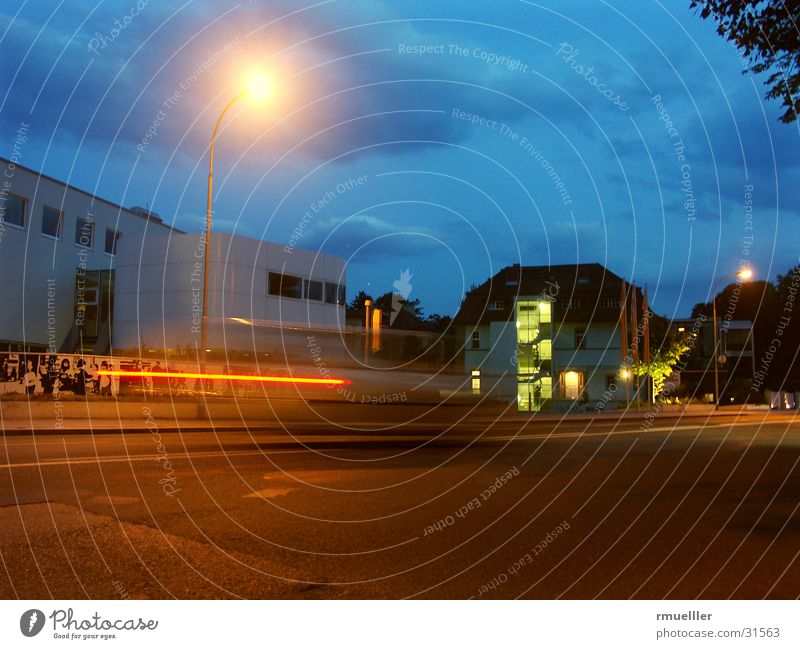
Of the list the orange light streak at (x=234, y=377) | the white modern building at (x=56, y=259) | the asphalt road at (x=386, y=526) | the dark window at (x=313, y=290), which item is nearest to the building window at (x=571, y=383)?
the dark window at (x=313, y=290)

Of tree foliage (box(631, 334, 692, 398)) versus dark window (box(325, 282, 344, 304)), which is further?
A: dark window (box(325, 282, 344, 304))

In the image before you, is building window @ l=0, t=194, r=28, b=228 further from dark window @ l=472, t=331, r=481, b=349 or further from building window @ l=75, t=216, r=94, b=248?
dark window @ l=472, t=331, r=481, b=349

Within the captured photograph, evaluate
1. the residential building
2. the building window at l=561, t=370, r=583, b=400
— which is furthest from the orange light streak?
the building window at l=561, t=370, r=583, b=400

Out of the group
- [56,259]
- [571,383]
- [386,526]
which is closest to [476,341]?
[571,383]

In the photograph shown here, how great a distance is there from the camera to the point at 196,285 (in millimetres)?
45719

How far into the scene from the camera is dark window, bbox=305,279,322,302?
51562mm

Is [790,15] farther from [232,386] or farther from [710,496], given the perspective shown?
[232,386]

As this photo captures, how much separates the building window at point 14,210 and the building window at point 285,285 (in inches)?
565

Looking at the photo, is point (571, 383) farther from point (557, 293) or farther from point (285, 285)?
point (285, 285)

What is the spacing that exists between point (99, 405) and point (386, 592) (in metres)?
21.7

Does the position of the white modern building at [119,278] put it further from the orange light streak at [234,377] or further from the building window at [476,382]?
the building window at [476,382]

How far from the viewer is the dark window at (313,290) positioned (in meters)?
51.6

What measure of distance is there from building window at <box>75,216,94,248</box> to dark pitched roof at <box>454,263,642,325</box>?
2736 centimetres
